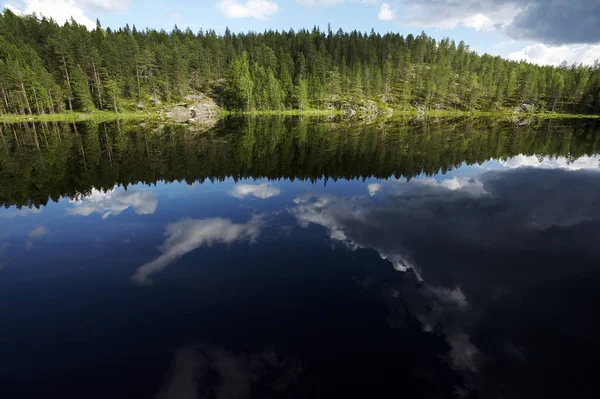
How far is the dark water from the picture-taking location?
9602mm

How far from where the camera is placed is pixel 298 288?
1412 centimetres

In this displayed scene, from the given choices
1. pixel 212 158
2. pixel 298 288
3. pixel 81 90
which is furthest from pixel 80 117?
pixel 298 288

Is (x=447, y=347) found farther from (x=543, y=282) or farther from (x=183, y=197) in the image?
(x=183, y=197)

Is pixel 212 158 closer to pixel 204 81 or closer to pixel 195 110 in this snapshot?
pixel 195 110

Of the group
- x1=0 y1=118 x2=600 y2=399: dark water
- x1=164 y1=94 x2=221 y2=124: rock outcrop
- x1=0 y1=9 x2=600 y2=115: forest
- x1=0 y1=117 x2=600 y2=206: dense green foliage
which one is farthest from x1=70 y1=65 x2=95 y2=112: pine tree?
x1=0 y1=118 x2=600 y2=399: dark water

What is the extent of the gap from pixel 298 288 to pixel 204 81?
163 m

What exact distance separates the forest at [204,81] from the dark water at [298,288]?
98.5 meters

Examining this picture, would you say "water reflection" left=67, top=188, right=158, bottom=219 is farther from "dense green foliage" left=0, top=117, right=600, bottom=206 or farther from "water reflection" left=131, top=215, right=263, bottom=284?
"water reflection" left=131, top=215, right=263, bottom=284

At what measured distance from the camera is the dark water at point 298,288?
9.60 m

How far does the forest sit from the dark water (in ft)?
323

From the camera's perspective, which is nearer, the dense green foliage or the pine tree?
the dense green foliage

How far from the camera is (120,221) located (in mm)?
22422

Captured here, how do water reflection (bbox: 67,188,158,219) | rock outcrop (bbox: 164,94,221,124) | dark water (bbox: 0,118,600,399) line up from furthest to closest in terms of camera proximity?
rock outcrop (bbox: 164,94,221,124)
water reflection (bbox: 67,188,158,219)
dark water (bbox: 0,118,600,399)

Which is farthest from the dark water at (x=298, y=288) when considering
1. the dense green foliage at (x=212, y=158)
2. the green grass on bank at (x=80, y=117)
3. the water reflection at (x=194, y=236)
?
the green grass on bank at (x=80, y=117)
